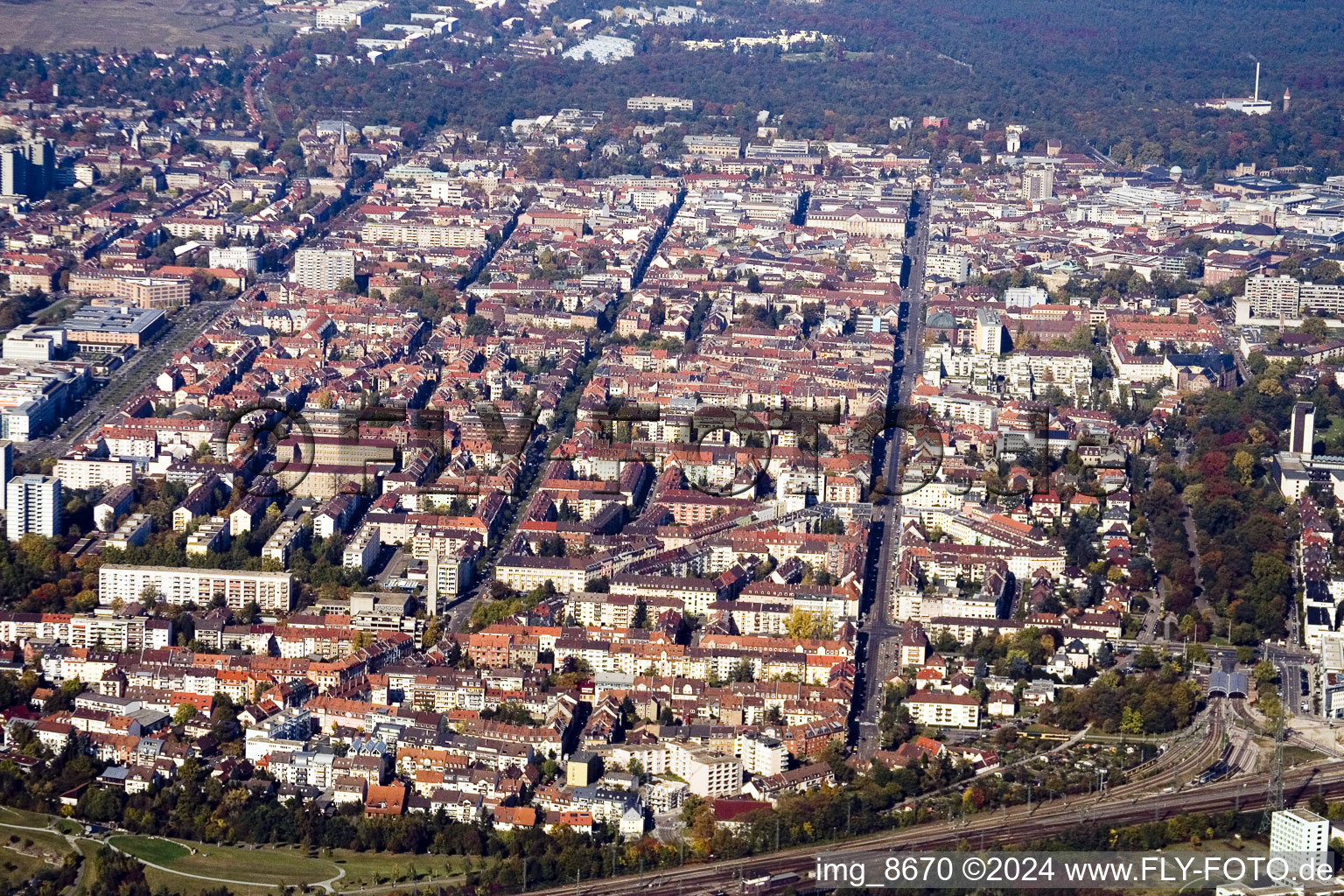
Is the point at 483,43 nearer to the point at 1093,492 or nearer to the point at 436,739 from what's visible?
the point at 1093,492

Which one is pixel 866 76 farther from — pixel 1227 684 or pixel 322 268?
pixel 1227 684

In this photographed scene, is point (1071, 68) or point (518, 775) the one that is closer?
point (518, 775)

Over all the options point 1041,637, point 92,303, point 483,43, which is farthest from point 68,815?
point 483,43

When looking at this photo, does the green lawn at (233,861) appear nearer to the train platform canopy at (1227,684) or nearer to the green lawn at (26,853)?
the green lawn at (26,853)

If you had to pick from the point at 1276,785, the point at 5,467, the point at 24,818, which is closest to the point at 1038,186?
the point at 5,467

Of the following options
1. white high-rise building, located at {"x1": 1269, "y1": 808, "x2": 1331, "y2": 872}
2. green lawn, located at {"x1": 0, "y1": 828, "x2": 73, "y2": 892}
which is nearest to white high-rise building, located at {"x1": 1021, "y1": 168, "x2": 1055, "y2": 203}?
white high-rise building, located at {"x1": 1269, "y1": 808, "x2": 1331, "y2": 872}

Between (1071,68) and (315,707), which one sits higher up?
(1071,68)

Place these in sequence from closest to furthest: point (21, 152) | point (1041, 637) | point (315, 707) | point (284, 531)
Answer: point (315, 707) → point (1041, 637) → point (284, 531) → point (21, 152)
